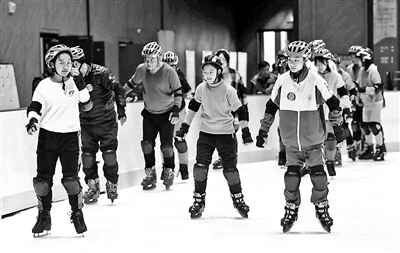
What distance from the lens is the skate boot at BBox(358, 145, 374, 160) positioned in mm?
11766

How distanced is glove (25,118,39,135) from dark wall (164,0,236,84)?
11743 millimetres

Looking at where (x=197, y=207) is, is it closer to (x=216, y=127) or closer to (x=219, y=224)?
(x=219, y=224)

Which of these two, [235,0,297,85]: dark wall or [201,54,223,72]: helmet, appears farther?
[235,0,297,85]: dark wall

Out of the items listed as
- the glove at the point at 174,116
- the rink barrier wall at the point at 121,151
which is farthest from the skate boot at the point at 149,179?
the glove at the point at 174,116

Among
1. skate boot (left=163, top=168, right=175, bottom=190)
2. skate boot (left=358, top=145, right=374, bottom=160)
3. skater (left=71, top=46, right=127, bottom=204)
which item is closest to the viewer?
skater (left=71, top=46, right=127, bottom=204)

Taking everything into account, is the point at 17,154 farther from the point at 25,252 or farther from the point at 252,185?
the point at 252,185

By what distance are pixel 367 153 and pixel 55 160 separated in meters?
6.67

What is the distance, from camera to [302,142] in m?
6.17

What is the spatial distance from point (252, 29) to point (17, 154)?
49.8ft

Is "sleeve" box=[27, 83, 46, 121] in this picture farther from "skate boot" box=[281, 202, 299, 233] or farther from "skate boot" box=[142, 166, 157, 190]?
"skate boot" box=[142, 166, 157, 190]

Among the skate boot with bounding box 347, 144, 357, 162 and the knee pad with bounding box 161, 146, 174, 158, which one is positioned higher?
the knee pad with bounding box 161, 146, 174, 158

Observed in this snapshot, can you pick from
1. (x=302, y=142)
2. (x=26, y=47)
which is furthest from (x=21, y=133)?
(x=26, y=47)

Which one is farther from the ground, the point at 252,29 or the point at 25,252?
the point at 252,29

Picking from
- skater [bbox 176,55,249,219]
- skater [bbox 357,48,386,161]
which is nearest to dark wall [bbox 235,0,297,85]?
skater [bbox 357,48,386,161]
